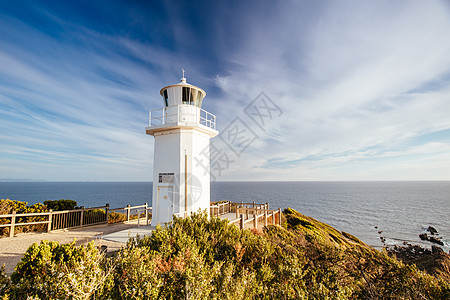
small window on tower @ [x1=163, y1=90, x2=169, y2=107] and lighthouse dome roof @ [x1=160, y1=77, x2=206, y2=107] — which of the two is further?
small window on tower @ [x1=163, y1=90, x2=169, y2=107]

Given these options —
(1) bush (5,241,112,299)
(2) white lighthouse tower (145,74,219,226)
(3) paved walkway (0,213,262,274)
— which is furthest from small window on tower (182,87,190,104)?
(1) bush (5,241,112,299)

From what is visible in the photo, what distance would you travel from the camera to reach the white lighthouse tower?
446 inches

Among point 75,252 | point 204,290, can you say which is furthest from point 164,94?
point 204,290

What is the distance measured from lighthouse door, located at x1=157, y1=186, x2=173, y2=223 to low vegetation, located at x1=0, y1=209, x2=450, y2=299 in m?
5.49

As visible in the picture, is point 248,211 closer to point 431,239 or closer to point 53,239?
point 53,239

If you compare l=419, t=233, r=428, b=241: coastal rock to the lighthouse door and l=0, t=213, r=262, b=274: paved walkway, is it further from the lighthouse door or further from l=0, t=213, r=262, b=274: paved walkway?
l=0, t=213, r=262, b=274: paved walkway

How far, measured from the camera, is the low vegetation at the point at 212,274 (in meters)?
3.23

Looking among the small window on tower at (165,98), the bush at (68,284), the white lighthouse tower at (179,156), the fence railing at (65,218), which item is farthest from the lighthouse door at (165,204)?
the bush at (68,284)

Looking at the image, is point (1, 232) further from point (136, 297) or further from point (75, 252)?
point (136, 297)

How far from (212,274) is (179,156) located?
8220 millimetres

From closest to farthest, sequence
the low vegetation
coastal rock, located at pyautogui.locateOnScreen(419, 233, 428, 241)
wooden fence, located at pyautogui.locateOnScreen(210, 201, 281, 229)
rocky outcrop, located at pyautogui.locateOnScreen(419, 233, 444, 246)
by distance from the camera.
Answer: the low vegetation → wooden fence, located at pyautogui.locateOnScreen(210, 201, 281, 229) → rocky outcrop, located at pyautogui.locateOnScreen(419, 233, 444, 246) → coastal rock, located at pyautogui.locateOnScreen(419, 233, 428, 241)

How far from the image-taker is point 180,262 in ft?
13.5

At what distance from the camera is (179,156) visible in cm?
1146

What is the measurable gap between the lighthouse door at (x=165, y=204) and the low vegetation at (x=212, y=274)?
5.49m
